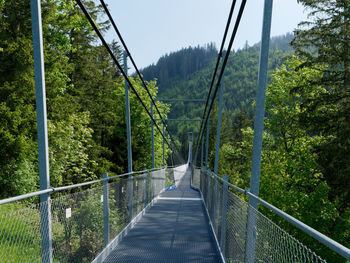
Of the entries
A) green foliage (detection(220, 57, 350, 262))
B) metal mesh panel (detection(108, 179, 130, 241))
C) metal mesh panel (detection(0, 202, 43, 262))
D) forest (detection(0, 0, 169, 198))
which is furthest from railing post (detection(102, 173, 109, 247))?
green foliage (detection(220, 57, 350, 262))

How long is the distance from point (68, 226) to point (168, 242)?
8.58 feet

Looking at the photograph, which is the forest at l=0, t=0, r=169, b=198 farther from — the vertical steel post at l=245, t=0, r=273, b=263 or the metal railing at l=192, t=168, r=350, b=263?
the vertical steel post at l=245, t=0, r=273, b=263

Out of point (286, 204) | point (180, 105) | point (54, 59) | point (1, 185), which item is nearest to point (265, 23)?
point (54, 59)

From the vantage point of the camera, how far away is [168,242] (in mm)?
5719

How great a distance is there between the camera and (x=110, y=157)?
→ 30.2 metres

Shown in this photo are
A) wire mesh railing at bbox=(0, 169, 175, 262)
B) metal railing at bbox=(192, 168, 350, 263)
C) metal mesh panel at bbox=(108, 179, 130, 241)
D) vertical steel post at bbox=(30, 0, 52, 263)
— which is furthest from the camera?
metal mesh panel at bbox=(108, 179, 130, 241)

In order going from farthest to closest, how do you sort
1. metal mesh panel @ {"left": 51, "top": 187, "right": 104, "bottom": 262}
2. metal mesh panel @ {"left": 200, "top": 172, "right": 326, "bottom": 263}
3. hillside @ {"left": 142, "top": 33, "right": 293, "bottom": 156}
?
1. hillside @ {"left": 142, "top": 33, "right": 293, "bottom": 156}
2. metal mesh panel @ {"left": 51, "top": 187, "right": 104, "bottom": 262}
3. metal mesh panel @ {"left": 200, "top": 172, "right": 326, "bottom": 263}

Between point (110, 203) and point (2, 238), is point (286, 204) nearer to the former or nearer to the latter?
point (110, 203)

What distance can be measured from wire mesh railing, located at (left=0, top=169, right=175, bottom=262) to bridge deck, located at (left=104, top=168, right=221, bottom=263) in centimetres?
33

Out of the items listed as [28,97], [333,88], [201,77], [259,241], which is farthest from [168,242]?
[201,77]

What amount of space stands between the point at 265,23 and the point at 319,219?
1497 centimetres

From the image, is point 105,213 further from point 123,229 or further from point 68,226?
point 68,226

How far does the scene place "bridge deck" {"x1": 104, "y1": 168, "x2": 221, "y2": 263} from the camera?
15.9 feet

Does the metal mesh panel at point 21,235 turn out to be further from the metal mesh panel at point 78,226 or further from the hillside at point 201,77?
the hillside at point 201,77
